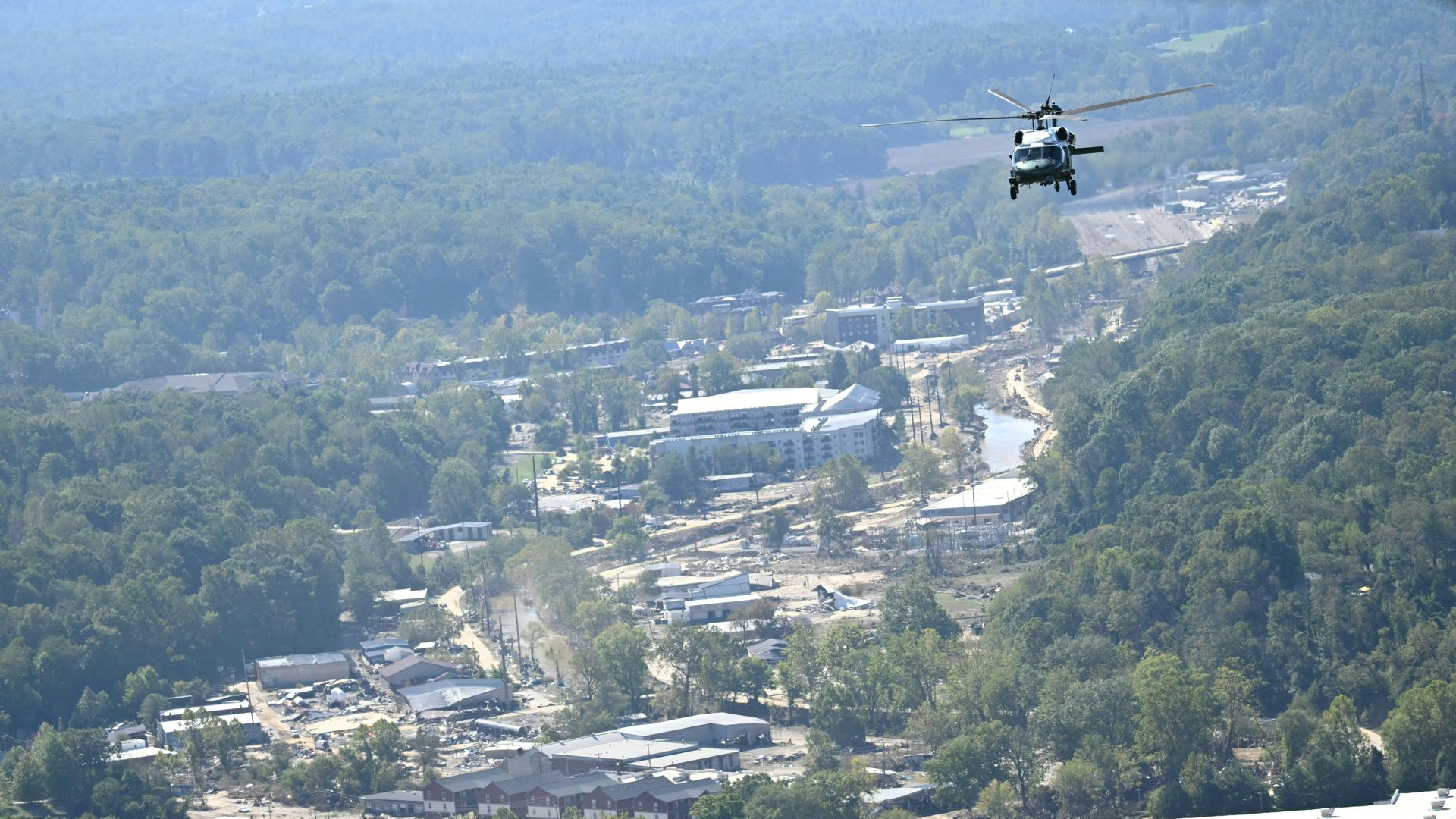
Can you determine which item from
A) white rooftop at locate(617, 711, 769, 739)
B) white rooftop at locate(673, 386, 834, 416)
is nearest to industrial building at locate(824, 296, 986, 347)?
white rooftop at locate(673, 386, 834, 416)

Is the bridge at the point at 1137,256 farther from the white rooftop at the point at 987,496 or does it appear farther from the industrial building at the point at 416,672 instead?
the industrial building at the point at 416,672

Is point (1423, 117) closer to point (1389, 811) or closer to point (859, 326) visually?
point (859, 326)

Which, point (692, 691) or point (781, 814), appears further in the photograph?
point (692, 691)

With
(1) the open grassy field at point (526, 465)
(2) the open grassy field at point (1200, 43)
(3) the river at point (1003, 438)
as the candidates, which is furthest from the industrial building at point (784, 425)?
(2) the open grassy field at point (1200, 43)

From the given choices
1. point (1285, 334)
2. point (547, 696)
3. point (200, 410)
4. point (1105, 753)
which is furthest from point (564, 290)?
point (1105, 753)

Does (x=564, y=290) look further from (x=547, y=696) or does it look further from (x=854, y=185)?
(x=547, y=696)
